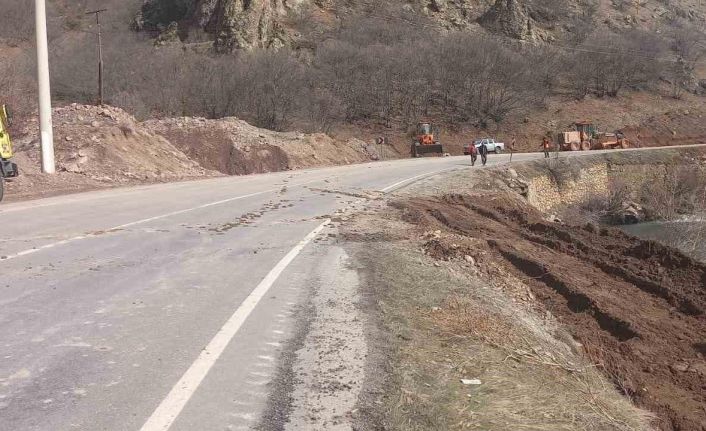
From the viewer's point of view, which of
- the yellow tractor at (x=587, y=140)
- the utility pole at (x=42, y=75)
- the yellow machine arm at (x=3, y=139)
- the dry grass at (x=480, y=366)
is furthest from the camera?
the yellow tractor at (x=587, y=140)

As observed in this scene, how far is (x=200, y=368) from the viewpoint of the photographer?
4.63m

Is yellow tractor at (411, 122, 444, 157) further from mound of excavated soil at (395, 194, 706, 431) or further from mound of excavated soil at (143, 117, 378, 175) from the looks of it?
mound of excavated soil at (395, 194, 706, 431)

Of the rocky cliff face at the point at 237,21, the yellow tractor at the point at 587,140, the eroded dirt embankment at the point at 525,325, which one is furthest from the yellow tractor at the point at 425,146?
the eroded dirt embankment at the point at 525,325

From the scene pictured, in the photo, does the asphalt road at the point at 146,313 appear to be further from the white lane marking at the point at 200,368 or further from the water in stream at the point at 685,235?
the water in stream at the point at 685,235

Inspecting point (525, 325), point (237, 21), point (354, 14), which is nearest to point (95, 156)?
point (525, 325)

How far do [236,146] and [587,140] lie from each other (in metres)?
34.7

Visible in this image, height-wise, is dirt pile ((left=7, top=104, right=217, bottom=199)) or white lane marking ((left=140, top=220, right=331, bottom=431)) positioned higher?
dirt pile ((left=7, top=104, right=217, bottom=199))

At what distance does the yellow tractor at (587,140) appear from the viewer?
53062mm

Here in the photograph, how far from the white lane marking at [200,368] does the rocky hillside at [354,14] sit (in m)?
70.7

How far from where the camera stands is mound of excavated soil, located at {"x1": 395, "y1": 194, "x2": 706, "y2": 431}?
22.5ft

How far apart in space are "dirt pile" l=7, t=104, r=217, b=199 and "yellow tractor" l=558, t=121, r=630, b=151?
116ft

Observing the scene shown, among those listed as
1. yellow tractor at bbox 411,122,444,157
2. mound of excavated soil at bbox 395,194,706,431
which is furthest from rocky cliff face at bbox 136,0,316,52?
mound of excavated soil at bbox 395,194,706,431

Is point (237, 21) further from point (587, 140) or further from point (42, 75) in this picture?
point (42, 75)

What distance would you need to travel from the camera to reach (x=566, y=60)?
80188 millimetres
